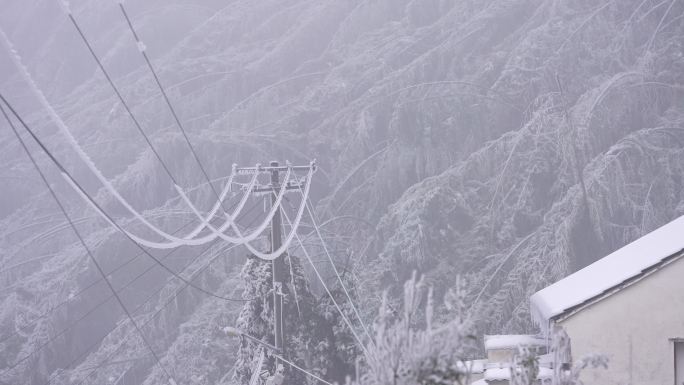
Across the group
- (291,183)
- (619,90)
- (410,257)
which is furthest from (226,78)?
(291,183)

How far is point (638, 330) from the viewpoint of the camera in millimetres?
7113

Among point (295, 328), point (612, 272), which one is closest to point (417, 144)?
point (295, 328)

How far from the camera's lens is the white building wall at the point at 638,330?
23.1 feet

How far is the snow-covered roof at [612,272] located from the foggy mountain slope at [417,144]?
7.22 meters

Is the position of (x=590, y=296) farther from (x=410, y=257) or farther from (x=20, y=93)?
(x=20, y=93)

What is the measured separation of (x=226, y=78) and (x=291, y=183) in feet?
52.8

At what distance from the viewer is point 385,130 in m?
23.0

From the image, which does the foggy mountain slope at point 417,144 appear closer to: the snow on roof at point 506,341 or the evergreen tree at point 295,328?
the evergreen tree at point 295,328

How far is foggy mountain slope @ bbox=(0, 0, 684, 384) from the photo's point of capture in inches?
693

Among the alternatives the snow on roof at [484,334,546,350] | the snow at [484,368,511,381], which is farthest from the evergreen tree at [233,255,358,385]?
the snow at [484,368,511,381]

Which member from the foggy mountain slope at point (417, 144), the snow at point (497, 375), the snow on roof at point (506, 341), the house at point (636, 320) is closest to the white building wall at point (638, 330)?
the house at point (636, 320)

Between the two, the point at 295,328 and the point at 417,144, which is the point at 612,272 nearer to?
the point at 295,328

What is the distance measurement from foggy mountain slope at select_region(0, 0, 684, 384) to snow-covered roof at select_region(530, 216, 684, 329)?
7.22m

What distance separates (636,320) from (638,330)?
10cm
